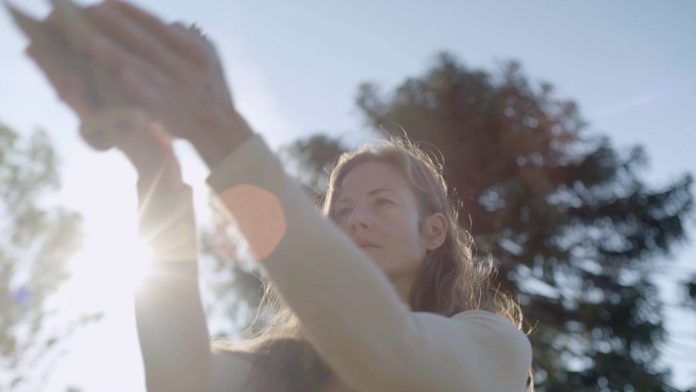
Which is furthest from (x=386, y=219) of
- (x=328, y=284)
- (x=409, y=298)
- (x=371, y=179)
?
(x=328, y=284)

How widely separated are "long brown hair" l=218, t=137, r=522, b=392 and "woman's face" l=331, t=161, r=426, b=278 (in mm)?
57

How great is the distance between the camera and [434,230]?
1.92m

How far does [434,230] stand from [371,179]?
275 mm

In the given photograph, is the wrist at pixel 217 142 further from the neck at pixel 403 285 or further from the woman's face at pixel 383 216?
the neck at pixel 403 285

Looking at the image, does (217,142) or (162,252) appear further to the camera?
(162,252)

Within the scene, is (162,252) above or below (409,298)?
below

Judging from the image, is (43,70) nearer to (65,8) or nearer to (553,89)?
(65,8)

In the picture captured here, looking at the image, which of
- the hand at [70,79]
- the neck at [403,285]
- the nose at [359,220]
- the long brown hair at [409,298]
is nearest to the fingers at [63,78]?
the hand at [70,79]

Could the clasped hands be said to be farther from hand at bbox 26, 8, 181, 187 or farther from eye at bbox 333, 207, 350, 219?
eye at bbox 333, 207, 350, 219

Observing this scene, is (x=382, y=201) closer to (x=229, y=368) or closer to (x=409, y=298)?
(x=409, y=298)

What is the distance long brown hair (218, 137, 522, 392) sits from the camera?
5.14ft

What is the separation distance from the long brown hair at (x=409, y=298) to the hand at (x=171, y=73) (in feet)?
2.65

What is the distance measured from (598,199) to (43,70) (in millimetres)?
10807

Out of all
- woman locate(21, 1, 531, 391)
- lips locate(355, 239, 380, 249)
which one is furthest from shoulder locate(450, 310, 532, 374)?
lips locate(355, 239, 380, 249)
